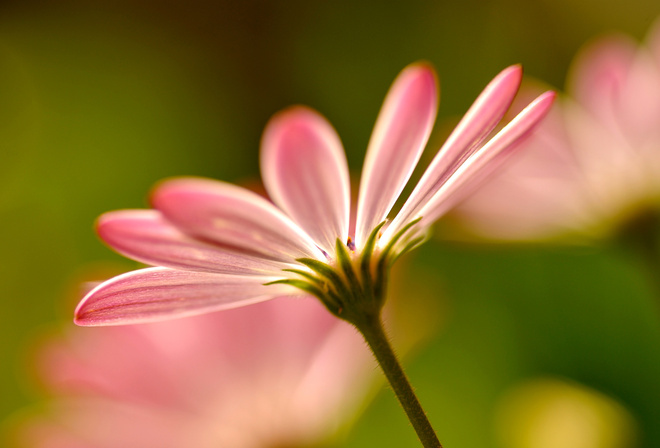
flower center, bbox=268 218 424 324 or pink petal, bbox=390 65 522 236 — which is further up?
pink petal, bbox=390 65 522 236

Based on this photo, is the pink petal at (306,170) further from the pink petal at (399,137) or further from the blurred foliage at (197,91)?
the blurred foliage at (197,91)

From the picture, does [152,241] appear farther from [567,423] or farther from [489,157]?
[567,423]

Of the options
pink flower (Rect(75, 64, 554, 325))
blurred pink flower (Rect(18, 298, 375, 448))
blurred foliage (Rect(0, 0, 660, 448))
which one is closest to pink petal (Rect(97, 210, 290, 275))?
pink flower (Rect(75, 64, 554, 325))

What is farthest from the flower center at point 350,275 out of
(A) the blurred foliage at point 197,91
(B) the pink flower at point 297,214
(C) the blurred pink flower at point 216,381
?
(A) the blurred foliage at point 197,91

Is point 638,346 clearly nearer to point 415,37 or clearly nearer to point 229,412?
point 229,412

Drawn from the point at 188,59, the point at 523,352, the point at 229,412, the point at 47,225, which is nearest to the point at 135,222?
the point at 229,412

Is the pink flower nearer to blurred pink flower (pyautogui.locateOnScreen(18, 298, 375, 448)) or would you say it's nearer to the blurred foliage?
blurred pink flower (pyautogui.locateOnScreen(18, 298, 375, 448))
